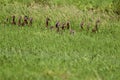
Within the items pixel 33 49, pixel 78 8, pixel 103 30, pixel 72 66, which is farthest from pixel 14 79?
pixel 78 8

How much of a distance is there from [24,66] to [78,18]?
9.96 meters

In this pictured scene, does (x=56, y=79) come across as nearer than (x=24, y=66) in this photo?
Yes

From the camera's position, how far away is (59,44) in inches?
479

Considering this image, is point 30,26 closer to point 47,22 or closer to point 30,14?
point 47,22

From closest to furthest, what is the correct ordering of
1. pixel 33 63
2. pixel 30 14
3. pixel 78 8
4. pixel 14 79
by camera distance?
pixel 14 79, pixel 33 63, pixel 30 14, pixel 78 8

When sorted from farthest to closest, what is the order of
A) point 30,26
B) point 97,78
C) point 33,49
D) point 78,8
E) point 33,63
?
point 78,8 < point 30,26 < point 33,49 < point 33,63 < point 97,78

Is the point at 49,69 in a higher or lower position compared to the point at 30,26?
higher

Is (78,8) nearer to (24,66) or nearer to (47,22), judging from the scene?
(47,22)

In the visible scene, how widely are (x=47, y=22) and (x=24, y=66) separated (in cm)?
781

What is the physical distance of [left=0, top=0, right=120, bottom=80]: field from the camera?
758 centimetres

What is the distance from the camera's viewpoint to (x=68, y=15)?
57.5ft

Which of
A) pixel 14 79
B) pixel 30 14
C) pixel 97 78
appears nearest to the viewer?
pixel 14 79

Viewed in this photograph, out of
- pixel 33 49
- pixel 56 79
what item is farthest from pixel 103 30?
pixel 56 79

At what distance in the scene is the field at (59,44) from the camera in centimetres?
758
